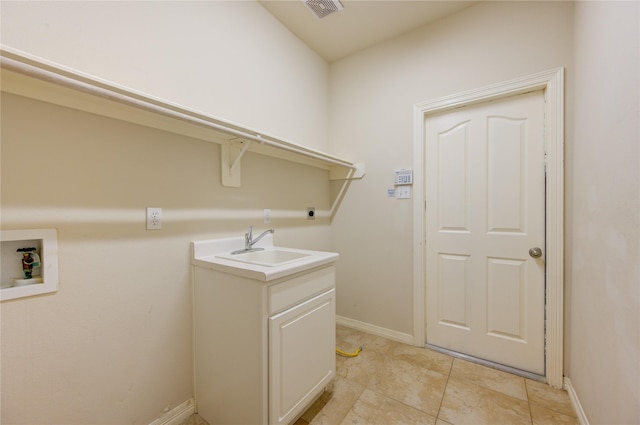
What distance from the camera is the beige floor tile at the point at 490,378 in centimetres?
154

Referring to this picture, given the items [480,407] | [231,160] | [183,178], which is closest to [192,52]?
[231,160]

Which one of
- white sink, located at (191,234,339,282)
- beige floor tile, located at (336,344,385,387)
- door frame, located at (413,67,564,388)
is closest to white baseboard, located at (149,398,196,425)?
white sink, located at (191,234,339,282)

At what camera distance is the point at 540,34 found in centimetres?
160

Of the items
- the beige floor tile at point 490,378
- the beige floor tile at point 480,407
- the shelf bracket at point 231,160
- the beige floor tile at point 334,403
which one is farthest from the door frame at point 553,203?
the shelf bracket at point 231,160

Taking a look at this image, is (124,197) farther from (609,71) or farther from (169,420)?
(609,71)

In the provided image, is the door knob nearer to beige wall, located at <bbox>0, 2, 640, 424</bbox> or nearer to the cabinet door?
beige wall, located at <bbox>0, 2, 640, 424</bbox>

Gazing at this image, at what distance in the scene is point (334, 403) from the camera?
145 cm

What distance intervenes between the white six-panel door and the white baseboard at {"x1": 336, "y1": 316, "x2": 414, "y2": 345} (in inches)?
8.1

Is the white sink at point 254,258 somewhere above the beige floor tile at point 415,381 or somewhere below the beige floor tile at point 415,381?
above

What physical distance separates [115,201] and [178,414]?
117cm

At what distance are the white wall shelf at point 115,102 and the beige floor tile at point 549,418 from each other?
2.05 metres

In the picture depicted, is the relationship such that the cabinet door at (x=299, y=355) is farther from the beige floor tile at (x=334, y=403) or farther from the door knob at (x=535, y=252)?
the door knob at (x=535, y=252)

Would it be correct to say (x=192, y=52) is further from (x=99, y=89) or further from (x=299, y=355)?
(x=299, y=355)

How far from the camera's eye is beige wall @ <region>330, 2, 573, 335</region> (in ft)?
5.41
